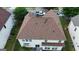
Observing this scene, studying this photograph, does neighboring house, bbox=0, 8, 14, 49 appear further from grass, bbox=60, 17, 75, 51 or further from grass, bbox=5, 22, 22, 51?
grass, bbox=60, 17, 75, 51

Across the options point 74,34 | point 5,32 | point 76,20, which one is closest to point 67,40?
point 74,34

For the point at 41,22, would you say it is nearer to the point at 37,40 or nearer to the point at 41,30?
the point at 41,30

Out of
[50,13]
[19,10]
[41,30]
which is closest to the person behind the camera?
[41,30]

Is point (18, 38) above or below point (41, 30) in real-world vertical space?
below

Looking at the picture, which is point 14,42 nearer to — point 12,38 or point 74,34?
point 12,38

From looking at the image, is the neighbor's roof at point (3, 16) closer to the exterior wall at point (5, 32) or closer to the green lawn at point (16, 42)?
the exterior wall at point (5, 32)
